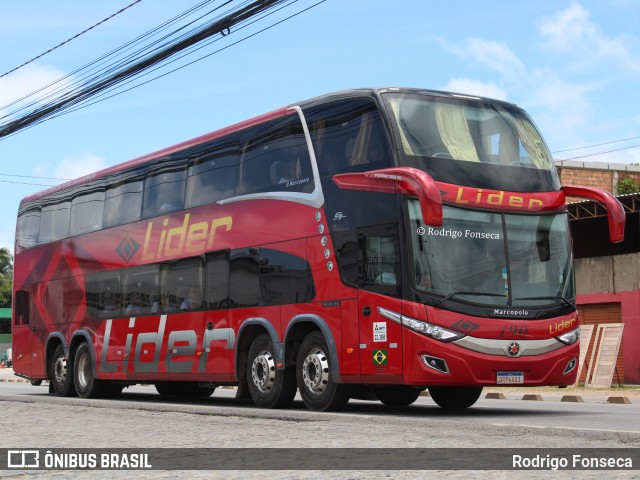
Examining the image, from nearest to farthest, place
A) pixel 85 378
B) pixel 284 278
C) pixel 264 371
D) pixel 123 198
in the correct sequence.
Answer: pixel 284 278
pixel 264 371
pixel 123 198
pixel 85 378

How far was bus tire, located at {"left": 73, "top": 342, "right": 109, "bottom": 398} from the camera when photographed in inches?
913

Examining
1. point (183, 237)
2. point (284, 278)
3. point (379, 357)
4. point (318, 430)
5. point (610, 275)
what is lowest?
point (318, 430)

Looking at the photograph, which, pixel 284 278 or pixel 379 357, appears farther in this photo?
pixel 284 278

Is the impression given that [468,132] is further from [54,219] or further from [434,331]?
[54,219]

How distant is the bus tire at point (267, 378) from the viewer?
17203 millimetres

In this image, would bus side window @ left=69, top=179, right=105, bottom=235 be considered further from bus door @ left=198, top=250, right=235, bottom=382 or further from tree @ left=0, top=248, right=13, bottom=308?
tree @ left=0, top=248, right=13, bottom=308

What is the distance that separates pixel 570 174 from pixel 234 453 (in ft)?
122

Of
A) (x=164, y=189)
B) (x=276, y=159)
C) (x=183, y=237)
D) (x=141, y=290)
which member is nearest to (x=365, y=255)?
(x=276, y=159)

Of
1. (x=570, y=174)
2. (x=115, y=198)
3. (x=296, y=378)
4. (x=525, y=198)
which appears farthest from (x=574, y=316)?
(x=570, y=174)

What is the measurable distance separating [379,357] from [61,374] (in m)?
11.2

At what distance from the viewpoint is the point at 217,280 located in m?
19.0

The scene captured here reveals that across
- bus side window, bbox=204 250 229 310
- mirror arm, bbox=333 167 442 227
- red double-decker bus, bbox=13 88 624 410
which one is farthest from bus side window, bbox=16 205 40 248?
mirror arm, bbox=333 167 442 227

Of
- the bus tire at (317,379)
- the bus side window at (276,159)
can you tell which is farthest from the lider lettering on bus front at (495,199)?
the bus tire at (317,379)

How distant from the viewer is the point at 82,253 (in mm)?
23656
